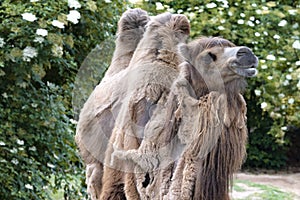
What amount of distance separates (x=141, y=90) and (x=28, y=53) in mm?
1794

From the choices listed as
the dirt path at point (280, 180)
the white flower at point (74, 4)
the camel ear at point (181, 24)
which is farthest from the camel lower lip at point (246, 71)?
the dirt path at point (280, 180)

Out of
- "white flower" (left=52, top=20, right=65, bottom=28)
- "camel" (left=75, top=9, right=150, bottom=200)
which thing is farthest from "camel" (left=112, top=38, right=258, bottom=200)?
"white flower" (left=52, top=20, right=65, bottom=28)

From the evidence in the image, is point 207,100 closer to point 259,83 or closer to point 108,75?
point 108,75

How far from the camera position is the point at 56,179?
516cm

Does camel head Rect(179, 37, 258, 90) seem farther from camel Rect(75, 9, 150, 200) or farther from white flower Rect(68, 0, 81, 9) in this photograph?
white flower Rect(68, 0, 81, 9)

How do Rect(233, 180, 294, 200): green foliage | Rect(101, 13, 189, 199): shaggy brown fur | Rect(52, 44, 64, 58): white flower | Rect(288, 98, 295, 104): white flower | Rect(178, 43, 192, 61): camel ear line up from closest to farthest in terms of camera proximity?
Rect(178, 43, 192, 61): camel ear → Rect(101, 13, 189, 199): shaggy brown fur → Rect(52, 44, 64, 58): white flower → Rect(233, 180, 294, 200): green foliage → Rect(288, 98, 295, 104): white flower

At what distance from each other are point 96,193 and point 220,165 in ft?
2.82

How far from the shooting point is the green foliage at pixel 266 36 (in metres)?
8.22

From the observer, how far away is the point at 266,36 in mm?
8664

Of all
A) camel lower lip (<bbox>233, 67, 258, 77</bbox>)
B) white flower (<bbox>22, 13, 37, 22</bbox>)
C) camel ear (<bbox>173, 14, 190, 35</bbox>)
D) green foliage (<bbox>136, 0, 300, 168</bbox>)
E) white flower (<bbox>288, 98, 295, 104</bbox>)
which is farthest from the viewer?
green foliage (<bbox>136, 0, 300, 168</bbox>)

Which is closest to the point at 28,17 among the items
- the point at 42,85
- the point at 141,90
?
the point at 42,85

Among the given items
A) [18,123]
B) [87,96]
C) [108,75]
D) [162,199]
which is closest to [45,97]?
[18,123]

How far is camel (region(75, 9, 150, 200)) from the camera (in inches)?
125

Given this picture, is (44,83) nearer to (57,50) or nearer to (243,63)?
(57,50)
